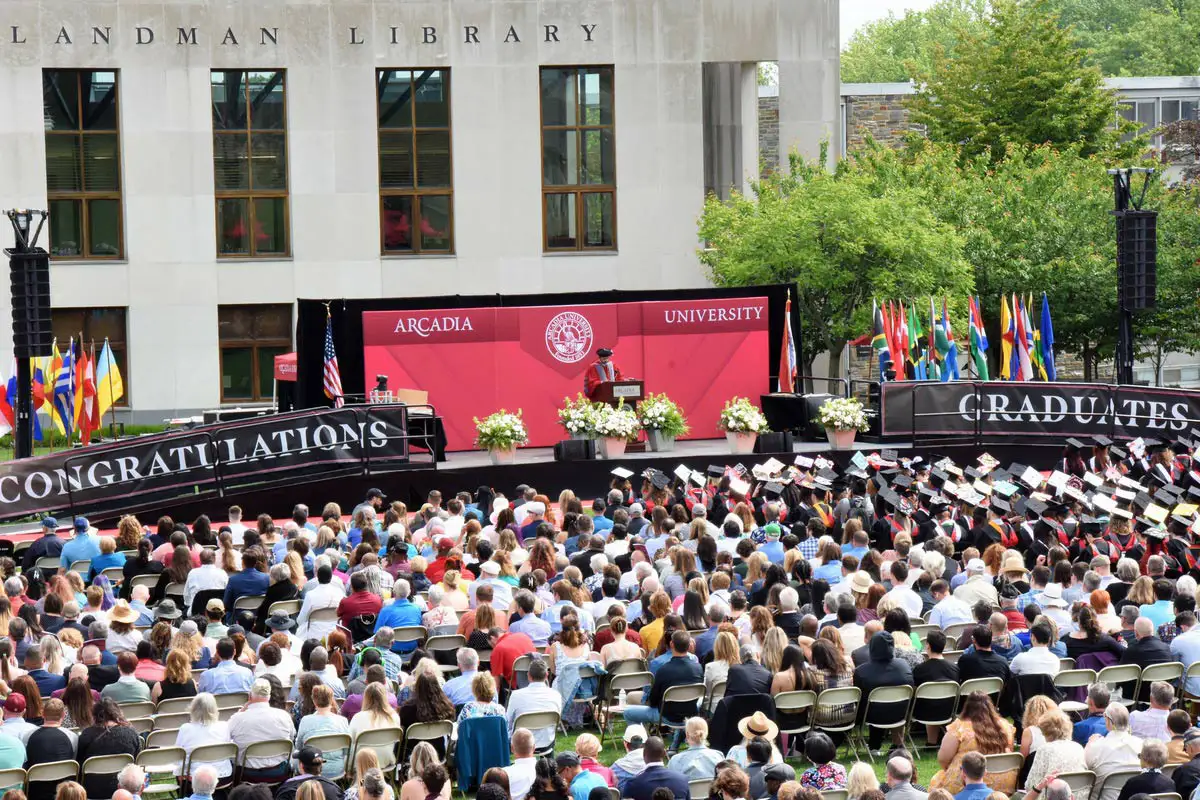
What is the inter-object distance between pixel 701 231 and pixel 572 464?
538 inches

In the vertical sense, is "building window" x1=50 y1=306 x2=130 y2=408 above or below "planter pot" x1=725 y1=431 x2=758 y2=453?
above

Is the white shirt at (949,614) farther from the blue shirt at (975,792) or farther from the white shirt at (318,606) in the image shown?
the white shirt at (318,606)

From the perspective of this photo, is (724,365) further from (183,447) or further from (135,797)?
(135,797)

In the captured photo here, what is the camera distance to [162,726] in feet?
41.5

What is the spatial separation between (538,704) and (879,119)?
4643cm

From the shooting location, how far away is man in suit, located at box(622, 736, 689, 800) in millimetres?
10609

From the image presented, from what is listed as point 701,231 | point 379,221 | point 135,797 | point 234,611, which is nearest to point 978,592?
point 234,611

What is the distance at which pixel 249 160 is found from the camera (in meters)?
41.4

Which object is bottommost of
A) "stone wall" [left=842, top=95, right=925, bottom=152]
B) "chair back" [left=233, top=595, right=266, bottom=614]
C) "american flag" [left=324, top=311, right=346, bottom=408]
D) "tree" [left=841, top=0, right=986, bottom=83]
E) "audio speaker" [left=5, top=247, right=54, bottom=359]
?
"chair back" [left=233, top=595, right=266, bottom=614]

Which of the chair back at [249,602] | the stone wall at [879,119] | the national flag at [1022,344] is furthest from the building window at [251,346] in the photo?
the chair back at [249,602]

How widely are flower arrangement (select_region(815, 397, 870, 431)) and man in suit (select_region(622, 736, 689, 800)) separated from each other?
1815 cm

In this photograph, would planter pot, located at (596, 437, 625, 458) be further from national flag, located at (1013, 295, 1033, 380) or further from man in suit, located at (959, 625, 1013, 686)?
man in suit, located at (959, 625, 1013, 686)

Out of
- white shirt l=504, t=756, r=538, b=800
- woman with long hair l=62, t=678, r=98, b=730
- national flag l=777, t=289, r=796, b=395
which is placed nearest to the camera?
white shirt l=504, t=756, r=538, b=800

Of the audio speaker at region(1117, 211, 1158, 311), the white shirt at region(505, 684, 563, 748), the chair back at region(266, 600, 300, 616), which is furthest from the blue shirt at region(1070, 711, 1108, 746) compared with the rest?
the audio speaker at region(1117, 211, 1158, 311)
